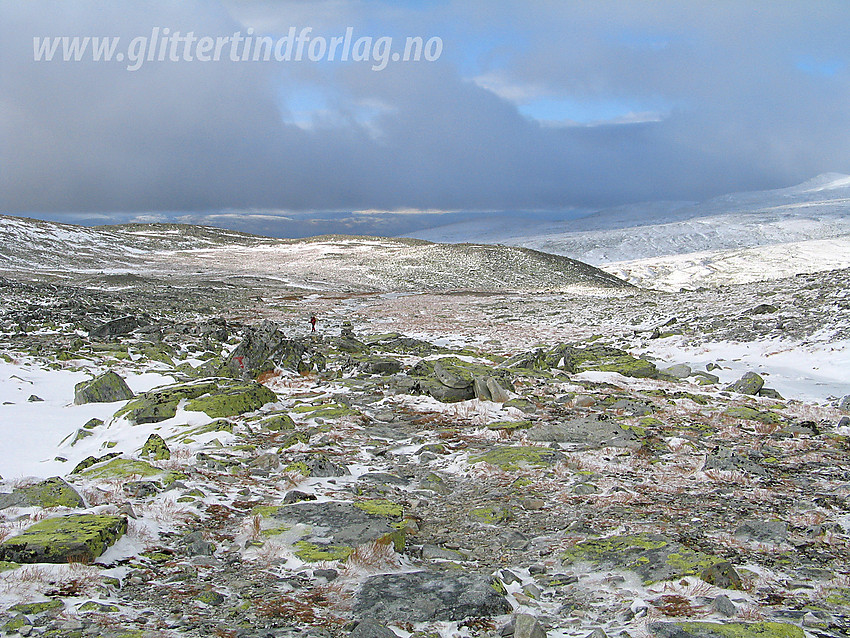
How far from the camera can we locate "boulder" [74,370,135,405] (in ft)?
44.8

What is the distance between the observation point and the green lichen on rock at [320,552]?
19.1 feet

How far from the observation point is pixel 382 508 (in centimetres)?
725

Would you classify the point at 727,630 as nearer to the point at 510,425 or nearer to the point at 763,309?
the point at 510,425

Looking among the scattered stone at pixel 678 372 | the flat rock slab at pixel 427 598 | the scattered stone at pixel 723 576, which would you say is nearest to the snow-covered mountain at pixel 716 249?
the scattered stone at pixel 678 372

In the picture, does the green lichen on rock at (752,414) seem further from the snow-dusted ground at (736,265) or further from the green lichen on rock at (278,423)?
the snow-dusted ground at (736,265)

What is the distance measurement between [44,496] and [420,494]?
490 centimetres

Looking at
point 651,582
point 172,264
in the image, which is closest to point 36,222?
point 172,264

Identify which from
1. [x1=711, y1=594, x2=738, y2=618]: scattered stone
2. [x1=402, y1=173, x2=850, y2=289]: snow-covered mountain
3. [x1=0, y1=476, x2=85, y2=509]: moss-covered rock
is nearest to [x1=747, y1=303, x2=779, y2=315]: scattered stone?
[x1=711, y1=594, x2=738, y2=618]: scattered stone

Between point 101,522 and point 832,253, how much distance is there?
15216 centimetres

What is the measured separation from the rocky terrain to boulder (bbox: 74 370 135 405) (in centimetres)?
5

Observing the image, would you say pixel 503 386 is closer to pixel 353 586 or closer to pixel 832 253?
pixel 353 586

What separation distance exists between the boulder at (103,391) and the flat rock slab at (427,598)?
1115 centimetres

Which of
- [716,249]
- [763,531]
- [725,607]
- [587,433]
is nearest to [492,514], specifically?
[725,607]

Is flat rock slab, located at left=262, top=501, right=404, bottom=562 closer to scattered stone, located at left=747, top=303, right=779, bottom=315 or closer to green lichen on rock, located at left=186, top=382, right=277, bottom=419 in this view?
green lichen on rock, located at left=186, top=382, right=277, bottom=419
